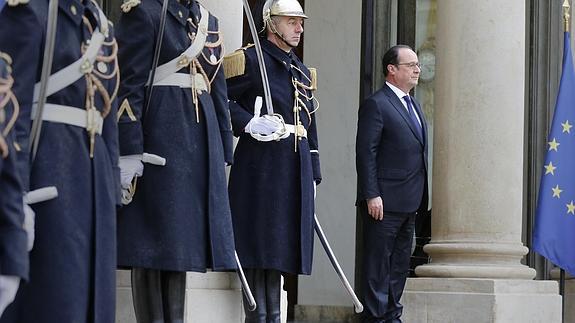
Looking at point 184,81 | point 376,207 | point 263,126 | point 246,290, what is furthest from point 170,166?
point 376,207

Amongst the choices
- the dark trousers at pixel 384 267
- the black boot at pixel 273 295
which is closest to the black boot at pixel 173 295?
→ the black boot at pixel 273 295

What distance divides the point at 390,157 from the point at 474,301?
129cm

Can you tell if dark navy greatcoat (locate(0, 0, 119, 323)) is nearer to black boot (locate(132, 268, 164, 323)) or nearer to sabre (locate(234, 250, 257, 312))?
black boot (locate(132, 268, 164, 323))

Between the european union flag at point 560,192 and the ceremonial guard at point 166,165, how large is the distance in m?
5.01

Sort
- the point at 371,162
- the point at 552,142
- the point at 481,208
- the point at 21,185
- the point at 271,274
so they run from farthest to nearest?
the point at 552,142, the point at 481,208, the point at 371,162, the point at 271,274, the point at 21,185

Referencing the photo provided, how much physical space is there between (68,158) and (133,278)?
1615 millimetres

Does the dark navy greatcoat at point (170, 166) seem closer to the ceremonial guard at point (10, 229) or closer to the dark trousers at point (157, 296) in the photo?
the dark trousers at point (157, 296)

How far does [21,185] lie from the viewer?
414 cm

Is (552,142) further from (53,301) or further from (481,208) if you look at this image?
(53,301)

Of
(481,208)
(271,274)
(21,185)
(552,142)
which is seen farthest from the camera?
(552,142)

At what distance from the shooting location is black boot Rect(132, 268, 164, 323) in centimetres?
630

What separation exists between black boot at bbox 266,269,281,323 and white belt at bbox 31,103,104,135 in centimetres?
264

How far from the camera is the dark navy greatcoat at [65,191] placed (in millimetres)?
4664

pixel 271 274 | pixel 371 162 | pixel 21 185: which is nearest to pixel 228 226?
pixel 271 274
